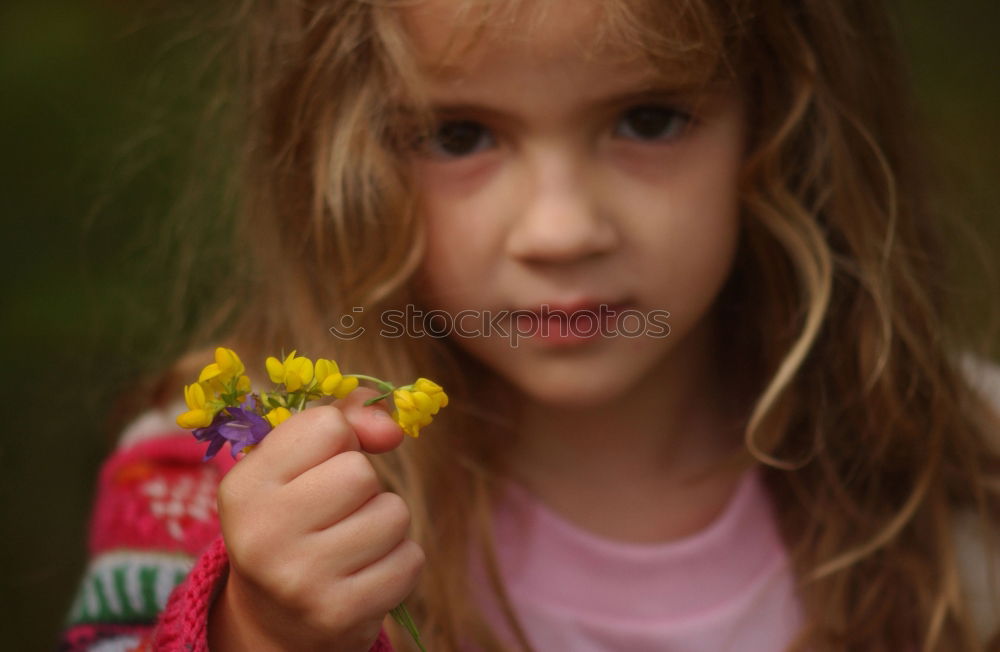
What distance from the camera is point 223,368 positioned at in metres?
0.93

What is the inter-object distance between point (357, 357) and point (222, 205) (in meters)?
0.41

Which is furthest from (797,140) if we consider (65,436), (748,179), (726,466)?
(65,436)

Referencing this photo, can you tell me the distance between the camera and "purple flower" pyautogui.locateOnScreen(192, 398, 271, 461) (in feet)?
3.17

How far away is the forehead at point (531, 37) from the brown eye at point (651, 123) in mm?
64

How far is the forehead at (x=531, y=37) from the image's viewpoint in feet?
4.06

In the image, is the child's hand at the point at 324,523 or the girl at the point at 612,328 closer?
the child's hand at the point at 324,523

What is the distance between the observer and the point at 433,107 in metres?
1.33

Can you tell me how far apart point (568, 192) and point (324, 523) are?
47 cm

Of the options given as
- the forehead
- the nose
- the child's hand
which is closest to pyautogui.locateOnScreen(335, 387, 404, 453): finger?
the child's hand

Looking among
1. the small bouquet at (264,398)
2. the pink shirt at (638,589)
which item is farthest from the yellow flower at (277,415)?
the pink shirt at (638,589)

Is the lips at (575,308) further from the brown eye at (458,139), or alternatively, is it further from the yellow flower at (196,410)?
the yellow flower at (196,410)

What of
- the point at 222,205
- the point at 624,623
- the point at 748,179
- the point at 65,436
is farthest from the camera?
the point at 65,436

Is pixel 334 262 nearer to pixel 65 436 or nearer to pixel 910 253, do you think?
pixel 910 253

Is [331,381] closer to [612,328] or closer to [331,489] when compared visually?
[331,489]
